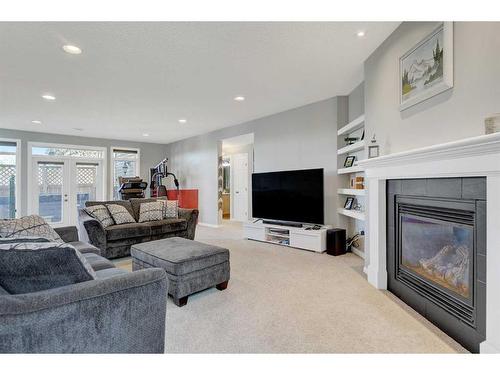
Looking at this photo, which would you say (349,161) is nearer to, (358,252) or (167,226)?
(358,252)

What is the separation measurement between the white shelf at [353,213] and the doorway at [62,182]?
6.46 m

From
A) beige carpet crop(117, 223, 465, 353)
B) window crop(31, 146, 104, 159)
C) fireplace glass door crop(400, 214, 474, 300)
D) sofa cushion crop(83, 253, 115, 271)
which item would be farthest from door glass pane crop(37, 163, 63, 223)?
fireplace glass door crop(400, 214, 474, 300)

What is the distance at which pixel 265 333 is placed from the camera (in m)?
1.92

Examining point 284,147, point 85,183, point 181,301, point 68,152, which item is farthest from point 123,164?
point 181,301

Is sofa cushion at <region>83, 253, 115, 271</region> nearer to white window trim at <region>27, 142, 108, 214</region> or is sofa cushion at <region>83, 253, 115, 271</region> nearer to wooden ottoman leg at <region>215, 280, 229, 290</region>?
wooden ottoman leg at <region>215, 280, 229, 290</region>

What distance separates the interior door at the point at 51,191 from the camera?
661 centimetres

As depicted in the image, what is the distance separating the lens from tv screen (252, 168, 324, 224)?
14.1ft

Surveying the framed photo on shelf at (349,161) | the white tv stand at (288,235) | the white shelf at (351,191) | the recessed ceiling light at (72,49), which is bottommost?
the white tv stand at (288,235)

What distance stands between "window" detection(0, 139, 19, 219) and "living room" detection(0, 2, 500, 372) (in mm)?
1160

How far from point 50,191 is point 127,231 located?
441 cm

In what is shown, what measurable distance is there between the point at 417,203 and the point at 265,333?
160 centimetres

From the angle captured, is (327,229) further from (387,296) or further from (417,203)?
(417,203)

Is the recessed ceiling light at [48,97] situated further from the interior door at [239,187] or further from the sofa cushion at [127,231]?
the interior door at [239,187]

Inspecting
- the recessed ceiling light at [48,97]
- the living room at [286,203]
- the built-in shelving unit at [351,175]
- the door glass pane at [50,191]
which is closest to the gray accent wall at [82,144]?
the door glass pane at [50,191]
